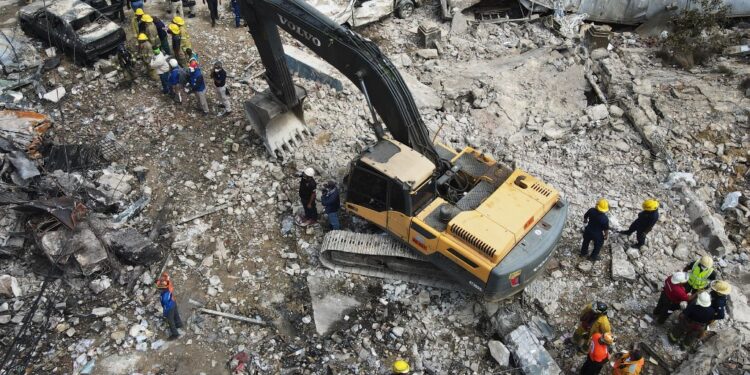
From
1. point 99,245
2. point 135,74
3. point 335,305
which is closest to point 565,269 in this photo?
point 335,305

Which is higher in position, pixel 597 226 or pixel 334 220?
pixel 597 226

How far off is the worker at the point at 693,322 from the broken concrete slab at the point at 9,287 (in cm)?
830

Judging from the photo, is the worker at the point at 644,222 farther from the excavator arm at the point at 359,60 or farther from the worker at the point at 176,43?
the worker at the point at 176,43

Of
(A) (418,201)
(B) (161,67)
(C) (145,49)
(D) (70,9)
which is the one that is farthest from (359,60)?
(D) (70,9)

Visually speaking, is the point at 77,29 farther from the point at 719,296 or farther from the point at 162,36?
the point at 719,296

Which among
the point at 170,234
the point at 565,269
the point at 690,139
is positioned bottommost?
the point at 170,234

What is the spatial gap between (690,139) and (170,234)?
871cm

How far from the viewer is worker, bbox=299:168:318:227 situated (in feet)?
26.2

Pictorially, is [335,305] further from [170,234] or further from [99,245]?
[99,245]

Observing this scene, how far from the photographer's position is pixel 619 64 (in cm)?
1159

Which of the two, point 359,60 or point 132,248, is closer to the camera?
point 359,60

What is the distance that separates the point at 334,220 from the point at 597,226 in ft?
11.8

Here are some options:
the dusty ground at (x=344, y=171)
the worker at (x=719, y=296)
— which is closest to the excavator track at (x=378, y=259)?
the dusty ground at (x=344, y=171)

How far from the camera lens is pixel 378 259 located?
7695 millimetres
